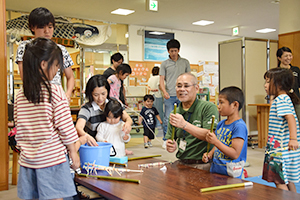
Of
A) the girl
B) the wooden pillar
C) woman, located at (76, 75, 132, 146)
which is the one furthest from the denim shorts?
the wooden pillar

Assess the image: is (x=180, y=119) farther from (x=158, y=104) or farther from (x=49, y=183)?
(x=158, y=104)

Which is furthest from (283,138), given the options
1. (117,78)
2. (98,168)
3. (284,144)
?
(117,78)

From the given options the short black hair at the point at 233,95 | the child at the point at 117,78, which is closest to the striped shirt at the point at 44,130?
the short black hair at the point at 233,95

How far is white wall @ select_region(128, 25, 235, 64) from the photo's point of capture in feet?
29.6

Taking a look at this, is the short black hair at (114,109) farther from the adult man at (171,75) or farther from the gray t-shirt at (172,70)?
the gray t-shirt at (172,70)

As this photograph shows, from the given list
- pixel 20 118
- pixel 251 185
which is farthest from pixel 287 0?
pixel 20 118

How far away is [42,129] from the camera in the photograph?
1323 mm

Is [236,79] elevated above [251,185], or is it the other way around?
[236,79]

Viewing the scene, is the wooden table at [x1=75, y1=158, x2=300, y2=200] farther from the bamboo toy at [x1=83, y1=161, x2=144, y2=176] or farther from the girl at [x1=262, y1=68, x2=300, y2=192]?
the girl at [x1=262, y1=68, x2=300, y2=192]

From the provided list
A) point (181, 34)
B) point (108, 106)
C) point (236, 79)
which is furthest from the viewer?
point (181, 34)

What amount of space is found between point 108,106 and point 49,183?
101 centimetres

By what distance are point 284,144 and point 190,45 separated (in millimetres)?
8146

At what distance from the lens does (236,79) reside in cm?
518

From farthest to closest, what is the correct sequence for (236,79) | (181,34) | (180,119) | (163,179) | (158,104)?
(181,34), (158,104), (236,79), (180,119), (163,179)
